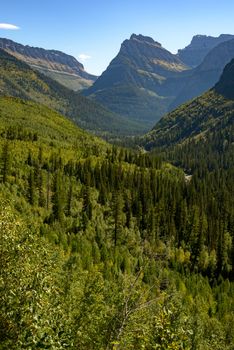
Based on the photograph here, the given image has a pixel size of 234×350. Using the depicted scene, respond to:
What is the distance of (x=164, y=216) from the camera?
176375mm

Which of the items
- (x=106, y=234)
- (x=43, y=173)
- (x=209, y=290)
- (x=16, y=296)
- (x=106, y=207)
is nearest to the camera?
(x=16, y=296)

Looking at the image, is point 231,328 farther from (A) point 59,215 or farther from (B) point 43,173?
(B) point 43,173

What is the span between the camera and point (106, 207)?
171375mm

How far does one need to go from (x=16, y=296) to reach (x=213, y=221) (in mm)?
163385

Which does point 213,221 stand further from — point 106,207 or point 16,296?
point 16,296

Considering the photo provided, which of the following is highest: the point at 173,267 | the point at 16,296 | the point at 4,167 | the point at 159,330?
the point at 16,296

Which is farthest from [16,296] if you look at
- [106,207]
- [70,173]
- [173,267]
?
[70,173]

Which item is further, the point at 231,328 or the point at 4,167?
the point at 4,167

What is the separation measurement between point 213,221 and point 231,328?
280 ft

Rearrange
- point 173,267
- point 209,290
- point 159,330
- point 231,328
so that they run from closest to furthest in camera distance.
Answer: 1. point 159,330
2. point 231,328
3. point 209,290
4. point 173,267

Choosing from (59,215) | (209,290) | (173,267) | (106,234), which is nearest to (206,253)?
(173,267)

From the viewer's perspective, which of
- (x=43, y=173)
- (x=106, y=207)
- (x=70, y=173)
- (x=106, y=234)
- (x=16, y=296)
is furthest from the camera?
(x=70, y=173)

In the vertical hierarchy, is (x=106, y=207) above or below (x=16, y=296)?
below

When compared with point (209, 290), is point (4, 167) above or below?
above
